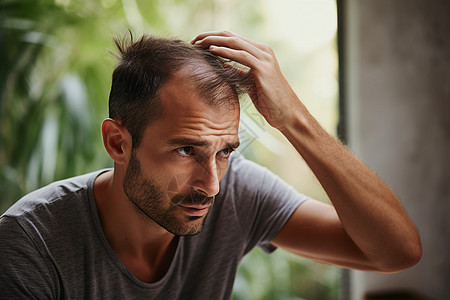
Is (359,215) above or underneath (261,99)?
underneath

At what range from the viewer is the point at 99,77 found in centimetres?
247

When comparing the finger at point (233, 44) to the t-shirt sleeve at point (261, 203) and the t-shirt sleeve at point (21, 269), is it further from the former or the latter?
the t-shirt sleeve at point (21, 269)

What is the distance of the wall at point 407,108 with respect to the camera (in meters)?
2.41

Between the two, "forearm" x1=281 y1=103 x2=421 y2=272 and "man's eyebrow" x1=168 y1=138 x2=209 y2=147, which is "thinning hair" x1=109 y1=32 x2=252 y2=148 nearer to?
"man's eyebrow" x1=168 y1=138 x2=209 y2=147

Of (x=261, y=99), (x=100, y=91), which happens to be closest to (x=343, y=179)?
(x=261, y=99)

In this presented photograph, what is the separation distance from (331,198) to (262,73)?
38 centimetres

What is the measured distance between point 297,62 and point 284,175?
67cm

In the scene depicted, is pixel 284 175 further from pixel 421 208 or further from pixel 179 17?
pixel 179 17

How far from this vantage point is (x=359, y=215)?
1.28 meters

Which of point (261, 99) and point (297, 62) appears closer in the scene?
point (261, 99)

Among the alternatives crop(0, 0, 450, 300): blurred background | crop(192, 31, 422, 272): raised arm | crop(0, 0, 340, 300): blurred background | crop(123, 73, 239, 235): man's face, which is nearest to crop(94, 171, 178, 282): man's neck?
crop(123, 73, 239, 235): man's face

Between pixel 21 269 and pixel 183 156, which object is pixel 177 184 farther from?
pixel 21 269

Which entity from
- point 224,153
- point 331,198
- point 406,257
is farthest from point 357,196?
point 224,153

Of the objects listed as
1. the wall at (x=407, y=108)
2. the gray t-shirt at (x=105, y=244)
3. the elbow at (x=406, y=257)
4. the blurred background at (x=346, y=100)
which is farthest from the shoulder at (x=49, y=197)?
the wall at (x=407, y=108)
